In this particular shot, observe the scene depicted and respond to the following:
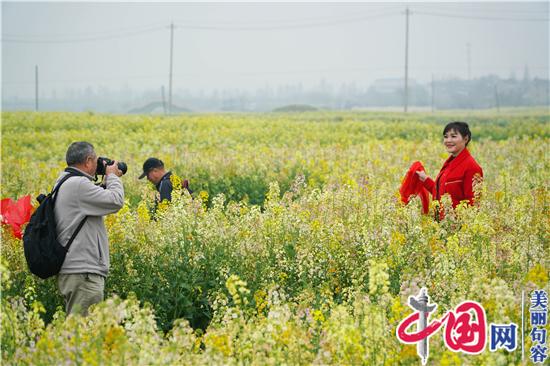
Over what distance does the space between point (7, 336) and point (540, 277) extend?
343 cm

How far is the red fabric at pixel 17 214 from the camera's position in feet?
21.0

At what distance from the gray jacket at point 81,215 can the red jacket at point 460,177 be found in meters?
3.83

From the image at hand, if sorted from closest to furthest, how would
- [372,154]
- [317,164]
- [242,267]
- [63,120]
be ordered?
[242,267] → [317,164] → [372,154] → [63,120]

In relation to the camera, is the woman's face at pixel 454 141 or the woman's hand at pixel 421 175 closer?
the woman's face at pixel 454 141

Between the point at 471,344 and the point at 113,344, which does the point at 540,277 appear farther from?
the point at 113,344

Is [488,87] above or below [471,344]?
above

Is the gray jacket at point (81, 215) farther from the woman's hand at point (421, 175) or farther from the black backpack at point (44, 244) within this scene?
the woman's hand at point (421, 175)

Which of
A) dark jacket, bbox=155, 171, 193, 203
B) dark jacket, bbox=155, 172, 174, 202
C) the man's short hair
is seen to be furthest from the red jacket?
the man's short hair

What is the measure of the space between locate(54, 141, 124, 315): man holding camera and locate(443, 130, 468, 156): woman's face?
3793 millimetres

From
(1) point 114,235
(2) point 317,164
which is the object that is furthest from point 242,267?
(2) point 317,164

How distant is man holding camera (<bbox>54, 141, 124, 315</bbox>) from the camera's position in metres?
5.42

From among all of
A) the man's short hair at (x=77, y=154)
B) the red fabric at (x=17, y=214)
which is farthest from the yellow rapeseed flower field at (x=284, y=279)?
the man's short hair at (x=77, y=154)

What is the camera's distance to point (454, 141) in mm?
7402

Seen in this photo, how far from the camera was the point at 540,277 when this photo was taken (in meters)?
4.07
